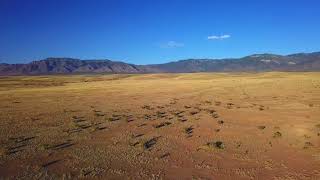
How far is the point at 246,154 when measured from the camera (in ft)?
52.1

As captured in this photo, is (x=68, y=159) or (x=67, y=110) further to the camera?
(x=67, y=110)

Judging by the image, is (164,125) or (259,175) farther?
(164,125)

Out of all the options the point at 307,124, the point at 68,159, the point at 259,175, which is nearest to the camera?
the point at 259,175

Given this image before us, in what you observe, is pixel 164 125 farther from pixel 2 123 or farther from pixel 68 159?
pixel 2 123

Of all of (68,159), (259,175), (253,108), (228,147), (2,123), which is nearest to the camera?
(259,175)

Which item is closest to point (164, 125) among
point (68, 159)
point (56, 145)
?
point (56, 145)

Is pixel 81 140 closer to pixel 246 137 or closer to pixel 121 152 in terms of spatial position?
pixel 121 152

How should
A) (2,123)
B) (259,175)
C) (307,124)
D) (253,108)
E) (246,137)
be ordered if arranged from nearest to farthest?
(259,175) → (246,137) → (307,124) → (2,123) → (253,108)

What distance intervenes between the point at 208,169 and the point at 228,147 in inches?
129

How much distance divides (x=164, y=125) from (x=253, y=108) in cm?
975

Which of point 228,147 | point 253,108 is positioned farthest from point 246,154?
point 253,108

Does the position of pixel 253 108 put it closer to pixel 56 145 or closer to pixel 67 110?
pixel 67 110

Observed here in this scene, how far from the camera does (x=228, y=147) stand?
17.0m

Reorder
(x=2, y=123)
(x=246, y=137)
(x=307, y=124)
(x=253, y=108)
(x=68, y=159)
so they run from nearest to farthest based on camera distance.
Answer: (x=68, y=159) < (x=246, y=137) < (x=307, y=124) < (x=2, y=123) < (x=253, y=108)
